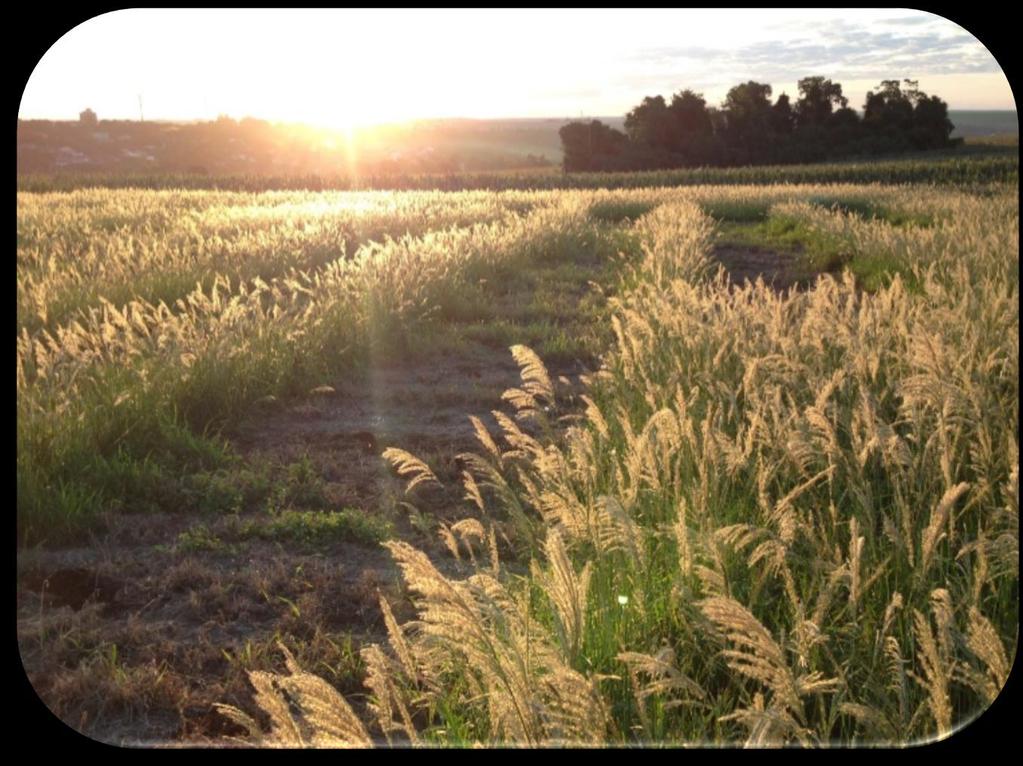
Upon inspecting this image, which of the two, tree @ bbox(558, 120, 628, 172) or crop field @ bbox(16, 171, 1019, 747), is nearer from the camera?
crop field @ bbox(16, 171, 1019, 747)

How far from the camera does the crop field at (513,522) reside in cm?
198

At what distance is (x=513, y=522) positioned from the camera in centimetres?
405

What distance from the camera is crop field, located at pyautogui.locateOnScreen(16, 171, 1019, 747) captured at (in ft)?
6.50

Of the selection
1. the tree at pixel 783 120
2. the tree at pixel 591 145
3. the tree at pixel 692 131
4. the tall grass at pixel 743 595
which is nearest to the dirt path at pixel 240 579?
the tall grass at pixel 743 595

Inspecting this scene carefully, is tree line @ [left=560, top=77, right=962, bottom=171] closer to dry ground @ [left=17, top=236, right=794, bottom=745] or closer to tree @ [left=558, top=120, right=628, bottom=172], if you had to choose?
dry ground @ [left=17, top=236, right=794, bottom=745]

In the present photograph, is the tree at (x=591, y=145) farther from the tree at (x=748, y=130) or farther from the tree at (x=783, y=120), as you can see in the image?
the tree at (x=783, y=120)

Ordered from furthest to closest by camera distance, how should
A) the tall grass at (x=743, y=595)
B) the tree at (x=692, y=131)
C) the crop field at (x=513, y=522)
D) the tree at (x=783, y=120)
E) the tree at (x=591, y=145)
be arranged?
the tree at (x=591, y=145) < the tree at (x=692, y=131) < the tree at (x=783, y=120) < the crop field at (x=513, y=522) < the tall grass at (x=743, y=595)

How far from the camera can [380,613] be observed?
338cm

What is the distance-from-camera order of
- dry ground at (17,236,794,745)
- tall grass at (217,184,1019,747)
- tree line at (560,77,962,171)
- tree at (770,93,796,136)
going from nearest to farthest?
tall grass at (217,184,1019,747) < dry ground at (17,236,794,745) < tree line at (560,77,962,171) < tree at (770,93,796,136)

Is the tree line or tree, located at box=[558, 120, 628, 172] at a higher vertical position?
tree, located at box=[558, 120, 628, 172]

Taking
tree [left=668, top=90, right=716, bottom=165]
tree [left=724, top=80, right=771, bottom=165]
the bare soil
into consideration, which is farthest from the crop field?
tree [left=668, top=90, right=716, bottom=165]

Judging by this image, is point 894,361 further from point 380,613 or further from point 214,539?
point 214,539

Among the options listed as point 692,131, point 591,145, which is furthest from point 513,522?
point 591,145

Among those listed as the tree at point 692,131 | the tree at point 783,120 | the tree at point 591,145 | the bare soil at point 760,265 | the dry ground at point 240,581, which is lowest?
the dry ground at point 240,581
